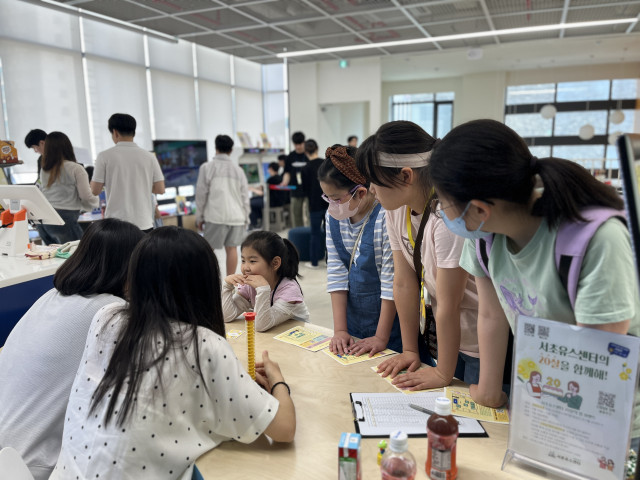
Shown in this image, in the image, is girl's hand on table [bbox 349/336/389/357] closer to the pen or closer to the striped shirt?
the striped shirt

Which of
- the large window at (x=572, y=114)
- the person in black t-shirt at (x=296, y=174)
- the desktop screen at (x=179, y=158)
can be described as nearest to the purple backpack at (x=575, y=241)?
the person in black t-shirt at (x=296, y=174)

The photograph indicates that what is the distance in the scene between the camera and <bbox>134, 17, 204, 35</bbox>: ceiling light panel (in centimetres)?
641

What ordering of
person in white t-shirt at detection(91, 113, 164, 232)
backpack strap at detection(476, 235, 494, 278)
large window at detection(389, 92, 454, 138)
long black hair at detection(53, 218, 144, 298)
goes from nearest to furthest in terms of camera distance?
backpack strap at detection(476, 235, 494, 278) < long black hair at detection(53, 218, 144, 298) < person in white t-shirt at detection(91, 113, 164, 232) < large window at detection(389, 92, 454, 138)

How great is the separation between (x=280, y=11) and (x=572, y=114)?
8.86 metres

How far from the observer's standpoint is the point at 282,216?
28.8 ft

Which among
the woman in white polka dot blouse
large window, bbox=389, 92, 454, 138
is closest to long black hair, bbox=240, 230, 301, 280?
the woman in white polka dot blouse

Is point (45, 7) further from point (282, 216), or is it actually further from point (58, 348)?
point (58, 348)

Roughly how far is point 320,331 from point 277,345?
0.21 m

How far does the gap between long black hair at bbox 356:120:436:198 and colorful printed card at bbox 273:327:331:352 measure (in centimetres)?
64

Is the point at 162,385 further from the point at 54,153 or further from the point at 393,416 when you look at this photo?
the point at 54,153

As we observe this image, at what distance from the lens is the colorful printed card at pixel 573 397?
31.0 inches

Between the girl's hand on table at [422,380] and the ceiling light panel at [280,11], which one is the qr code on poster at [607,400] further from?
the ceiling light panel at [280,11]

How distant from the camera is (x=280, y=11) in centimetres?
604

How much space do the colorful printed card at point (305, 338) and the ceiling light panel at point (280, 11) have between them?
16.3ft
